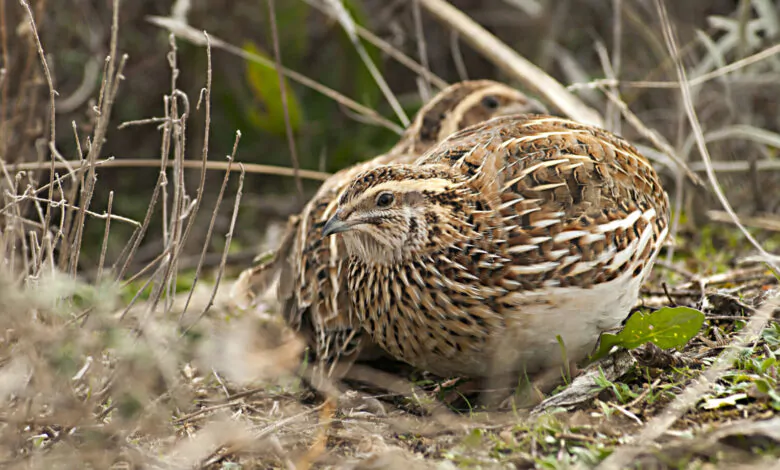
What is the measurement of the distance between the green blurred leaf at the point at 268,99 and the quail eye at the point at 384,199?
2.91 meters

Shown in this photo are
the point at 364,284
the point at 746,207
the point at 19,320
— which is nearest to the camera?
the point at 19,320

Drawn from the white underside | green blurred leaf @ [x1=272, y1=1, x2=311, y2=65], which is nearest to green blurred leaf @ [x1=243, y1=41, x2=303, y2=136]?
green blurred leaf @ [x1=272, y1=1, x2=311, y2=65]

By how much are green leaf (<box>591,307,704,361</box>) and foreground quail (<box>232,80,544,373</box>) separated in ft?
3.80

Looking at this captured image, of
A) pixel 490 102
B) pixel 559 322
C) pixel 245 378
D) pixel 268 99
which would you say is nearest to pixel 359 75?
pixel 268 99

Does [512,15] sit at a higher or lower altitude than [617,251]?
higher

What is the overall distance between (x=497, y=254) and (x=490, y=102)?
2244 mm

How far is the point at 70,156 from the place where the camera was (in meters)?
5.75

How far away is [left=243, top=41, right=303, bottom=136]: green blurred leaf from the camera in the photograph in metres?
5.96

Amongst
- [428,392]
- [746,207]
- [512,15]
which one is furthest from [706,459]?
[512,15]

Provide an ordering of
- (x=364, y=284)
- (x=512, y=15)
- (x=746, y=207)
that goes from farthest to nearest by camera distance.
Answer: (x=512, y=15), (x=746, y=207), (x=364, y=284)

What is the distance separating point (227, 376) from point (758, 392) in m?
2.27

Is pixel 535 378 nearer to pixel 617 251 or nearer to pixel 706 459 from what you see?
pixel 617 251

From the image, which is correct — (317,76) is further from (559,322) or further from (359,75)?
(559,322)

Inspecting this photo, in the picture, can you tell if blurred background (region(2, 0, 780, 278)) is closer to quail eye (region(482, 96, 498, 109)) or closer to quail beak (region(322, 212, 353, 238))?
quail eye (region(482, 96, 498, 109))
